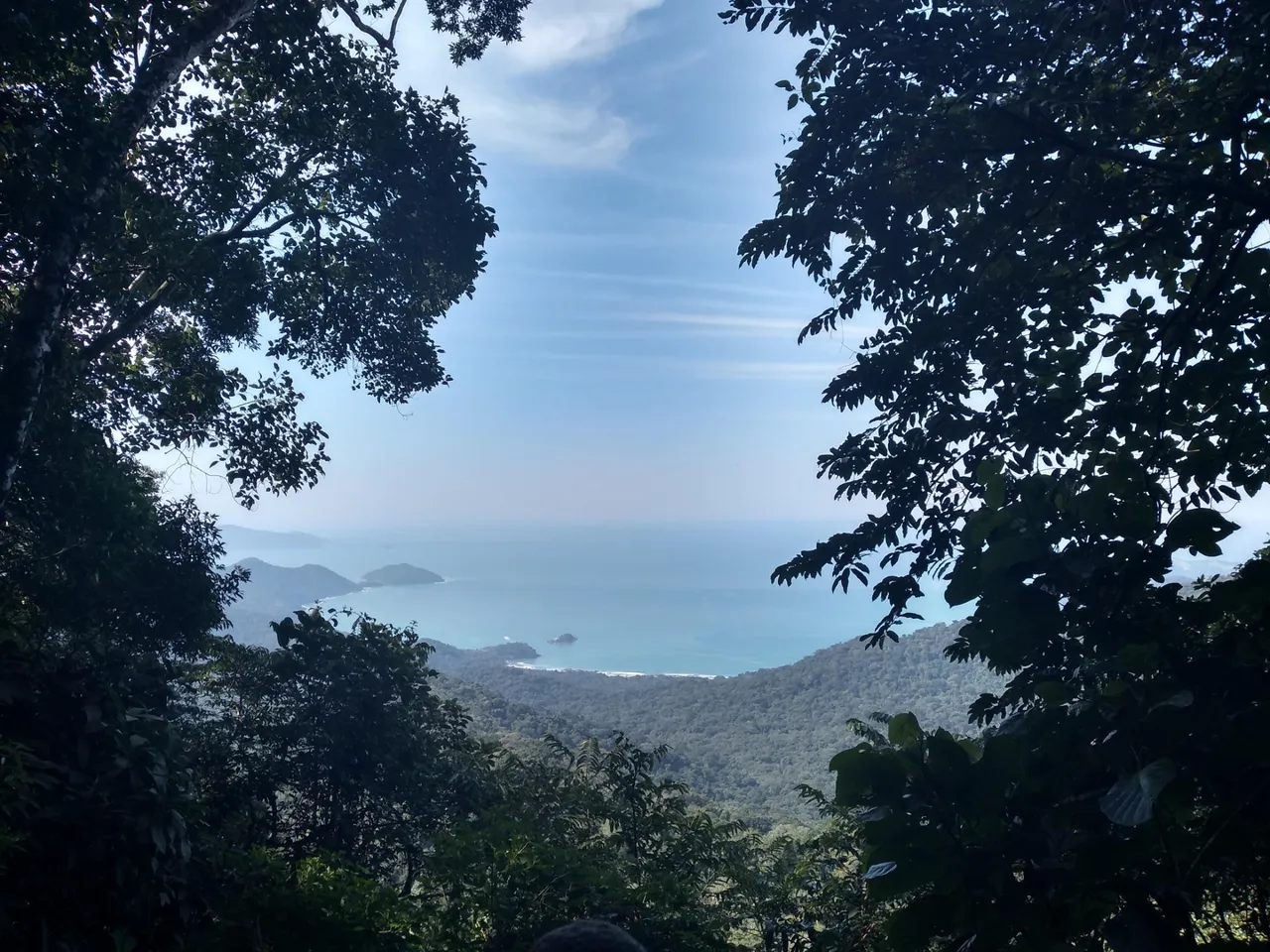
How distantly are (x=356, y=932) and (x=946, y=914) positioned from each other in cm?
315

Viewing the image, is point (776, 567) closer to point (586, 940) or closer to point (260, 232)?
point (586, 940)

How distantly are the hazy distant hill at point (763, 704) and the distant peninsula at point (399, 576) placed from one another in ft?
84.1

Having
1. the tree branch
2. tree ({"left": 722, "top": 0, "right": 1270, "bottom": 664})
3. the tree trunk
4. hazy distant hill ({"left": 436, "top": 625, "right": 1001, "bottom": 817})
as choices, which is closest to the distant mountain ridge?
hazy distant hill ({"left": 436, "top": 625, "right": 1001, "bottom": 817})

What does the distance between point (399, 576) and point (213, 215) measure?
51681 mm

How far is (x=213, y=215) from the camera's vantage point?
603cm

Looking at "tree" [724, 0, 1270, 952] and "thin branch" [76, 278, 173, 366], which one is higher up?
"thin branch" [76, 278, 173, 366]

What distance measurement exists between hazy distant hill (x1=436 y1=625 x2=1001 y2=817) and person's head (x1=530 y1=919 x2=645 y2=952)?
14592 mm

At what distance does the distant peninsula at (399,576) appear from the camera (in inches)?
2056

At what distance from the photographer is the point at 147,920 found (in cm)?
301

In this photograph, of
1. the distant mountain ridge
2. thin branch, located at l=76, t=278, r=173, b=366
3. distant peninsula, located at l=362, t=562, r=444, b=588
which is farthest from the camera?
distant peninsula, located at l=362, t=562, r=444, b=588

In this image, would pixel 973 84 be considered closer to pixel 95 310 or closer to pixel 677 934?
pixel 677 934

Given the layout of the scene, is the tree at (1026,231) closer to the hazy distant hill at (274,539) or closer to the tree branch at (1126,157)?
the tree branch at (1126,157)

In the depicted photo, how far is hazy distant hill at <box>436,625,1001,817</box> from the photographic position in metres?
18.1

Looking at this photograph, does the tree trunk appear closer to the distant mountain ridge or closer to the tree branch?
the tree branch
